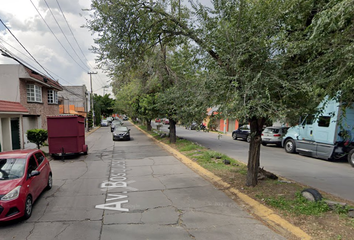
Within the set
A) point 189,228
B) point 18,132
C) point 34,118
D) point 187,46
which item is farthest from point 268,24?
point 34,118

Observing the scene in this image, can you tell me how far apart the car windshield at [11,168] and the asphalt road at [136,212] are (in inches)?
38.1

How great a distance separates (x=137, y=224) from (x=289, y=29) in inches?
240

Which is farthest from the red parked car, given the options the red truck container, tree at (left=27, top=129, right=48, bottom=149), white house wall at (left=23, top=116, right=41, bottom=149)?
white house wall at (left=23, top=116, right=41, bottom=149)

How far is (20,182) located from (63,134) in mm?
7459

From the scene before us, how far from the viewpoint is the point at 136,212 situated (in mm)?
4824

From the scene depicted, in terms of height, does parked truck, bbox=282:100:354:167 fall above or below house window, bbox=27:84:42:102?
below

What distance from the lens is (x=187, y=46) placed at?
8008mm

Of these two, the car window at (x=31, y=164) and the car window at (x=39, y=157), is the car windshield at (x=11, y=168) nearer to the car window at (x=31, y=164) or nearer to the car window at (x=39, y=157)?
the car window at (x=31, y=164)

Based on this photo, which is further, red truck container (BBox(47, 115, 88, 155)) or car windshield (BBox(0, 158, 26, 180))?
red truck container (BBox(47, 115, 88, 155))

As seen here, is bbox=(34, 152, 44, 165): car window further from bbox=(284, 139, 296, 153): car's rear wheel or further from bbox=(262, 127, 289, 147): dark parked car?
bbox=(262, 127, 289, 147): dark parked car

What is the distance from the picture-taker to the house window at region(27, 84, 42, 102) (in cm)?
1565

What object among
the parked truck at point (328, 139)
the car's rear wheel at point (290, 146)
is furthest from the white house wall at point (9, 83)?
the car's rear wheel at point (290, 146)

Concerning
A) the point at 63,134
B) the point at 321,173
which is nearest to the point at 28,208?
the point at 63,134

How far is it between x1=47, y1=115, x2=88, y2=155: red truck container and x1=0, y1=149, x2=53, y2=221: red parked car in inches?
216
